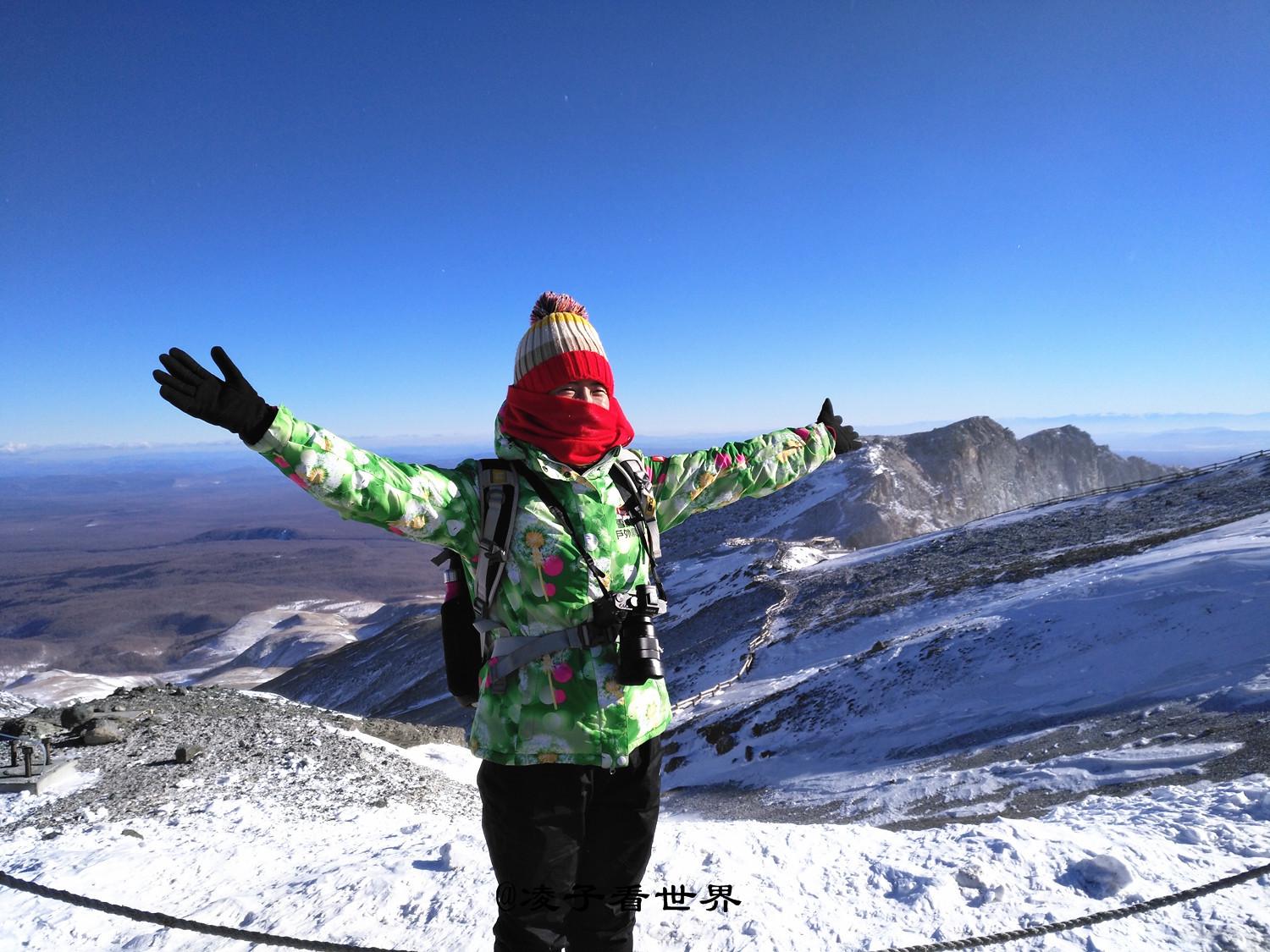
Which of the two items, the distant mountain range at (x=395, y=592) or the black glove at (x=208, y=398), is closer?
the black glove at (x=208, y=398)

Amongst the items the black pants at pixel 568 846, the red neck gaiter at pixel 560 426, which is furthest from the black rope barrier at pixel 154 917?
the red neck gaiter at pixel 560 426

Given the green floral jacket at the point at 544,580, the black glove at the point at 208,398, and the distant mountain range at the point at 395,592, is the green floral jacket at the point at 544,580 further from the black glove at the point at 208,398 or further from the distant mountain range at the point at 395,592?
the distant mountain range at the point at 395,592

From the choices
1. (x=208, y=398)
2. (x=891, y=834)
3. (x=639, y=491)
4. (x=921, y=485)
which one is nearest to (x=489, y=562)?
(x=639, y=491)

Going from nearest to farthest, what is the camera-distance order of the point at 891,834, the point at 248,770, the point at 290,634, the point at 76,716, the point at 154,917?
the point at 154,917
the point at 891,834
the point at 248,770
the point at 76,716
the point at 290,634

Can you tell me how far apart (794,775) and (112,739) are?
12.3m

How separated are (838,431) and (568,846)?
284cm

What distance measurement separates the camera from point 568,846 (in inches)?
111

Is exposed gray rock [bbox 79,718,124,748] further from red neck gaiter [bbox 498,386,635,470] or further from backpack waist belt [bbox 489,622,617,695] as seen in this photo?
red neck gaiter [bbox 498,386,635,470]

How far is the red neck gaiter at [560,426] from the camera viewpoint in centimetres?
293

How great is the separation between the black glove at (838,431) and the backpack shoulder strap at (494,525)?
229 cm

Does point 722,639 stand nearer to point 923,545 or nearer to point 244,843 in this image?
point 923,545

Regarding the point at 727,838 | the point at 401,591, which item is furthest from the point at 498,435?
the point at 401,591

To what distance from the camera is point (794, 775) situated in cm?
1382

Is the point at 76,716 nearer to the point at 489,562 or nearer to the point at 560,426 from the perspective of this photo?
the point at 489,562
